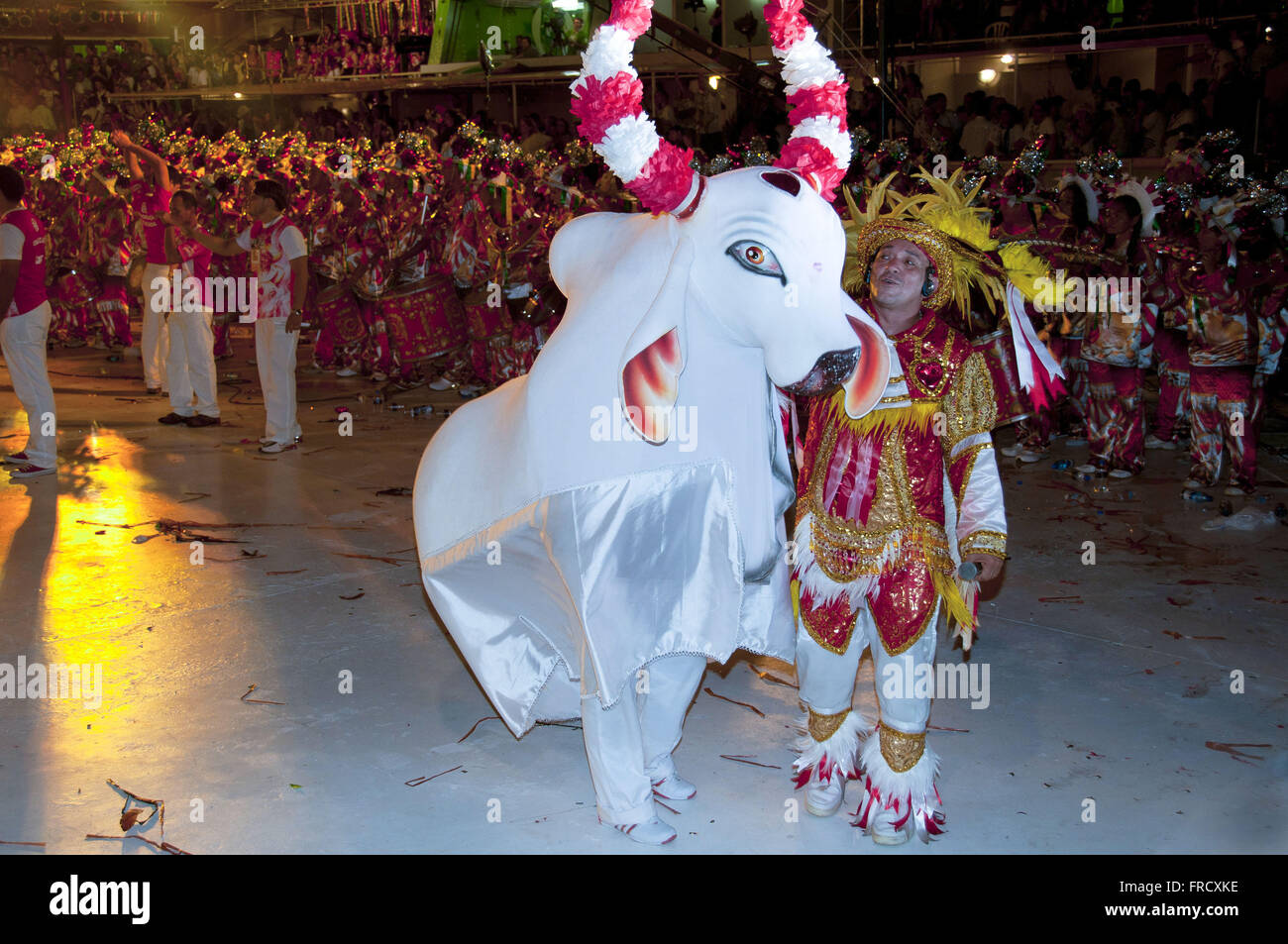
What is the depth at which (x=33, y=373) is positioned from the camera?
7.89m

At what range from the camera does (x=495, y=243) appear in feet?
35.3

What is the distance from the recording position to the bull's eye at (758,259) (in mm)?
3002

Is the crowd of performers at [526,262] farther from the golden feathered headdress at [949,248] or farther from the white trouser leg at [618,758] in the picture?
the white trouser leg at [618,758]

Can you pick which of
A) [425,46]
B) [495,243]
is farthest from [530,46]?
[495,243]

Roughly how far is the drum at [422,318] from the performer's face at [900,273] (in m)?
7.82

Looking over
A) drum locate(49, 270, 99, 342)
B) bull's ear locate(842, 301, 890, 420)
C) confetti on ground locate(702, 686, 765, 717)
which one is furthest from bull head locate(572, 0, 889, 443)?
drum locate(49, 270, 99, 342)

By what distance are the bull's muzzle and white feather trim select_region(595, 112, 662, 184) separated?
666 millimetres

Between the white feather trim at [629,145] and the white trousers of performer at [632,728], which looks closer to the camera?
the white feather trim at [629,145]

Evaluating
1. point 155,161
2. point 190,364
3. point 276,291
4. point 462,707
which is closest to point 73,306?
point 155,161

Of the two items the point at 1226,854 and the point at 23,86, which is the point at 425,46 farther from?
the point at 1226,854

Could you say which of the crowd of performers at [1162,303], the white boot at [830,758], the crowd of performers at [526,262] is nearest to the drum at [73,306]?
the crowd of performers at [526,262]

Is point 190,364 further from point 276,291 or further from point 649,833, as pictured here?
point 649,833

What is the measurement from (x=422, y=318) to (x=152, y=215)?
241cm

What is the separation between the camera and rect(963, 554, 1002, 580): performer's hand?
338cm
